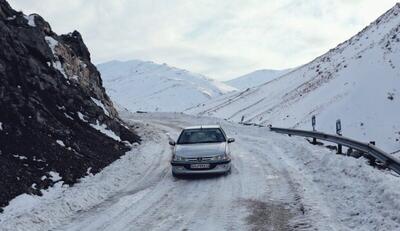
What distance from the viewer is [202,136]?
1545 cm

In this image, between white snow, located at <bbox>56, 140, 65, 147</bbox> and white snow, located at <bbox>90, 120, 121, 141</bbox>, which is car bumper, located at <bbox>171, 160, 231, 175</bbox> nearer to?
white snow, located at <bbox>56, 140, 65, 147</bbox>

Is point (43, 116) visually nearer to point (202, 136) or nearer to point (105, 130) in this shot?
point (105, 130)

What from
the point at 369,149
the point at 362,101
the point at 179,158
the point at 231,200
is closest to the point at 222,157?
the point at 179,158

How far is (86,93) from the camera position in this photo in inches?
856

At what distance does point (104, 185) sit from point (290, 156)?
7033mm

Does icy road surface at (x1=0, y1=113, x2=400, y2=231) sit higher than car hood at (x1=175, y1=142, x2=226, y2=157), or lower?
lower

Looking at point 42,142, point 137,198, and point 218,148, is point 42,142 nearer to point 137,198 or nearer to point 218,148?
point 137,198

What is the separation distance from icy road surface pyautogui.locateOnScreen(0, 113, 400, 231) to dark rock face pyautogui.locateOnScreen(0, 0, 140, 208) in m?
0.82

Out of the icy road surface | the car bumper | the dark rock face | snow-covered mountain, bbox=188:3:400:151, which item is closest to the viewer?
the icy road surface

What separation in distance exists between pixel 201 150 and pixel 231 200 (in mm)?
3578

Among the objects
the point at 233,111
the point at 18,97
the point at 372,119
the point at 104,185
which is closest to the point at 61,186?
the point at 104,185

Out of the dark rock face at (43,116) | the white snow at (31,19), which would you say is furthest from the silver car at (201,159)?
the white snow at (31,19)

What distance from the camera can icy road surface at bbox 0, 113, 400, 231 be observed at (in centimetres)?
852

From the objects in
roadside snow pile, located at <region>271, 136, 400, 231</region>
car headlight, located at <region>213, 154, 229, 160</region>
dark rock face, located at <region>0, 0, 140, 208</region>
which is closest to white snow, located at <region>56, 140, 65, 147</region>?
dark rock face, located at <region>0, 0, 140, 208</region>
